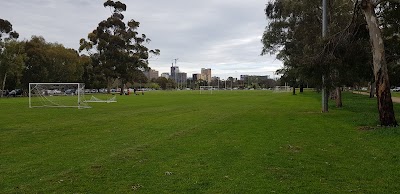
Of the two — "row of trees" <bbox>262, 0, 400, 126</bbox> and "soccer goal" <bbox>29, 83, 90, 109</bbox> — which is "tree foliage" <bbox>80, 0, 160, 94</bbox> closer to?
"soccer goal" <bbox>29, 83, 90, 109</bbox>

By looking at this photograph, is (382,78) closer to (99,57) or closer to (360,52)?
(360,52)

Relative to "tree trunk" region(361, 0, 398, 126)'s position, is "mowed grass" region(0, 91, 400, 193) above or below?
below

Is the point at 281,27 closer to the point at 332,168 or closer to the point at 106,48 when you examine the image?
the point at 332,168

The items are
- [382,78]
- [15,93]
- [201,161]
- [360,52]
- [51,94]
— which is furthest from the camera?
[15,93]

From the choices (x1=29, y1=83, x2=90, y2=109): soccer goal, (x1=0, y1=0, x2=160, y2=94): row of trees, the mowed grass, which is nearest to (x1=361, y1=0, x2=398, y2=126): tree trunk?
the mowed grass

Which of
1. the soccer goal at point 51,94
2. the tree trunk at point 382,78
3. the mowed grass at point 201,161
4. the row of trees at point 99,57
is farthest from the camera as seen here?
the row of trees at point 99,57

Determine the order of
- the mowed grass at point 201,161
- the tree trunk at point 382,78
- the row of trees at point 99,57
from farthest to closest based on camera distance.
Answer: the row of trees at point 99,57 → the tree trunk at point 382,78 → the mowed grass at point 201,161

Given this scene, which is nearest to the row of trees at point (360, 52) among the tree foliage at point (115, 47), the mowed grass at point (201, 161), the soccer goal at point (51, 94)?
the mowed grass at point (201, 161)

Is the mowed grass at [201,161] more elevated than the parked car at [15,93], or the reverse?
the mowed grass at [201,161]

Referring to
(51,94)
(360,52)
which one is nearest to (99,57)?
(51,94)

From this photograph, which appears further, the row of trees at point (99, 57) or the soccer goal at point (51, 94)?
the row of trees at point (99, 57)

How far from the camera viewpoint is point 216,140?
12164 millimetres

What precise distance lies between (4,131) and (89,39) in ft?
236

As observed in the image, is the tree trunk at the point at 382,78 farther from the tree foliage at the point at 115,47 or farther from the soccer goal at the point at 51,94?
the tree foliage at the point at 115,47
